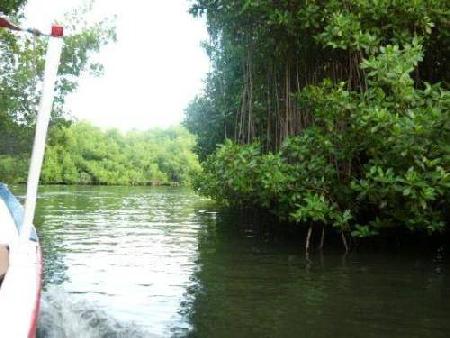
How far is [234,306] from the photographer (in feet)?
20.8

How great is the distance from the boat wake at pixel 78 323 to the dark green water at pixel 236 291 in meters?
0.01

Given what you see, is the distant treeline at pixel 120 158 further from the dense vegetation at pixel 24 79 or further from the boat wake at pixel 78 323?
the boat wake at pixel 78 323

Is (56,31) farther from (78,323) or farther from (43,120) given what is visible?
(78,323)

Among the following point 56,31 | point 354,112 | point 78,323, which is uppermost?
point 354,112

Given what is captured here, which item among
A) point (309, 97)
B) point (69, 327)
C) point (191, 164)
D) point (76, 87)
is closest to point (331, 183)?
point (309, 97)

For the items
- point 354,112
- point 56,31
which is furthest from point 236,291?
point 56,31

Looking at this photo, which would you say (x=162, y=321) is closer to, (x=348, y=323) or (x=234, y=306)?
(x=234, y=306)

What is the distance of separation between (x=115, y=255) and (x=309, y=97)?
4425 mm

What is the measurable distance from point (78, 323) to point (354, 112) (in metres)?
5.22

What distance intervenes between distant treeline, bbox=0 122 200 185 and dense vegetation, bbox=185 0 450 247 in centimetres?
5293

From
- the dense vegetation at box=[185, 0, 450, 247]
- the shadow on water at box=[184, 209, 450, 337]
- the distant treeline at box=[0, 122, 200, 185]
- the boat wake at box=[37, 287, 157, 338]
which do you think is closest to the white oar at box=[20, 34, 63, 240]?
the boat wake at box=[37, 287, 157, 338]

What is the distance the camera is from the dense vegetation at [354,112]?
812cm

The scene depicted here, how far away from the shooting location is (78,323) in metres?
5.80

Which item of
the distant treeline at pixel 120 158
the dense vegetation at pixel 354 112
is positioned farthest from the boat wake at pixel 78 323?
the distant treeline at pixel 120 158
